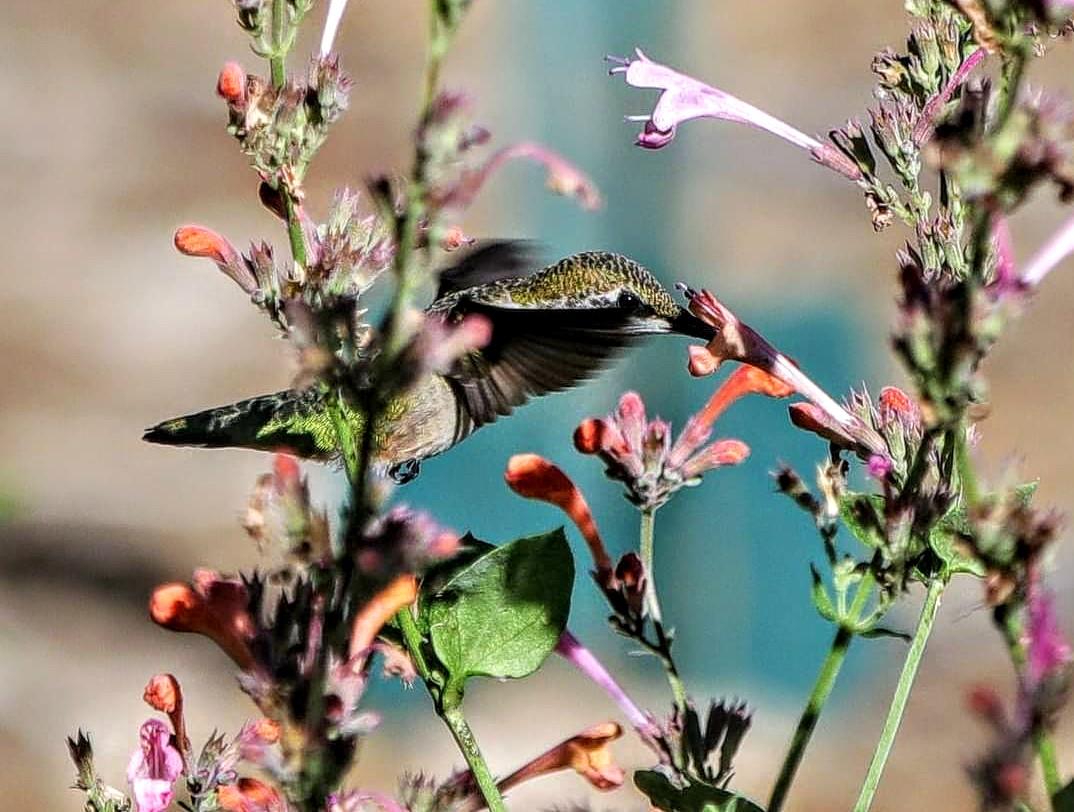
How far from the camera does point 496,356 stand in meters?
1.22

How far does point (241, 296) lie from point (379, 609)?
348 centimetres

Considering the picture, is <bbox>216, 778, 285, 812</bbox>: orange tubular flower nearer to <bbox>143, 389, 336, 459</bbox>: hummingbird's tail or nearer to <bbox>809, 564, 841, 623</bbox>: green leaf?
<bbox>809, 564, 841, 623</bbox>: green leaf

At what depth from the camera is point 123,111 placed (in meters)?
4.10

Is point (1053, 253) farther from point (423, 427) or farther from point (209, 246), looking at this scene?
point (423, 427)

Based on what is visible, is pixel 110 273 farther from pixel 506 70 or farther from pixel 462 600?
pixel 462 600

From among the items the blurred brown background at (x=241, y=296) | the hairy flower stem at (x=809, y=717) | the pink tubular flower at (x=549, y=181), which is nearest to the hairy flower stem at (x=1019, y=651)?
the hairy flower stem at (x=809, y=717)

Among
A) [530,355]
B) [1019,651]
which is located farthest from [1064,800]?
[530,355]

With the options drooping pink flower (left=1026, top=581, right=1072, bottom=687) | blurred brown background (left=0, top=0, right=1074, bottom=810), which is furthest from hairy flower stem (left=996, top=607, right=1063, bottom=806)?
blurred brown background (left=0, top=0, right=1074, bottom=810)

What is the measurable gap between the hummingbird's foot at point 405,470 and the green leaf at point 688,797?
1.74 feet

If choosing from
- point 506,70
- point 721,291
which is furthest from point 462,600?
point 506,70

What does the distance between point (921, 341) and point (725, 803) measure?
0.20 metres

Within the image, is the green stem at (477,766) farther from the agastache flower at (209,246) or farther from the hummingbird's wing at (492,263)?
the hummingbird's wing at (492,263)

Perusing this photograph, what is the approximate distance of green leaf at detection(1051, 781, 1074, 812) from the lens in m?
0.50

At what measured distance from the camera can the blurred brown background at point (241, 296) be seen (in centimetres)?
355
